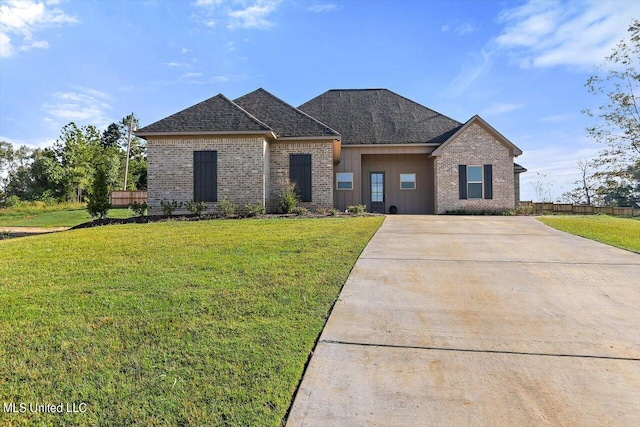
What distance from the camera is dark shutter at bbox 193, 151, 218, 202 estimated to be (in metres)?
15.0

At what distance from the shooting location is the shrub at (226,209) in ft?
46.5

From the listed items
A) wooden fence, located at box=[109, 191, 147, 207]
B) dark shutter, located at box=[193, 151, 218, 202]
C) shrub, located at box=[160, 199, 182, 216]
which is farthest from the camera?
wooden fence, located at box=[109, 191, 147, 207]

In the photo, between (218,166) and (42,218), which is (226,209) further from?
(42,218)

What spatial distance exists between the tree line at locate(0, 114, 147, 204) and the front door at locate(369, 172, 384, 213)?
85.0 ft

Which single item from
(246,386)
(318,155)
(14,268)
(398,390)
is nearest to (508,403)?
(398,390)

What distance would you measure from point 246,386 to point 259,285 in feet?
7.81

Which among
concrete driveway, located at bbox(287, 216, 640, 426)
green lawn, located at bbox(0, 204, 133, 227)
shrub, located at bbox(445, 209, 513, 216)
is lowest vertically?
concrete driveway, located at bbox(287, 216, 640, 426)

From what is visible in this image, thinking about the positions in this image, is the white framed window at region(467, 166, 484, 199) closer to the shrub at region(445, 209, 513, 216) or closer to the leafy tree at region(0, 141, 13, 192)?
the shrub at region(445, 209, 513, 216)

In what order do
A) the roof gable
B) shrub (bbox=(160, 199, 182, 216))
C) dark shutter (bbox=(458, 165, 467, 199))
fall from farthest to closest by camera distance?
dark shutter (bbox=(458, 165, 467, 199)), the roof gable, shrub (bbox=(160, 199, 182, 216))

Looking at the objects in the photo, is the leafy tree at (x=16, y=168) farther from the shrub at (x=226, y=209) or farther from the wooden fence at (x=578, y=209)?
the wooden fence at (x=578, y=209)

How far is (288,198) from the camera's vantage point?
49.5ft

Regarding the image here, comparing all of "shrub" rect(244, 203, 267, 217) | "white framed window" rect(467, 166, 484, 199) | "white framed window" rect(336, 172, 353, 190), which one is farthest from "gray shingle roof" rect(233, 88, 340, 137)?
"white framed window" rect(467, 166, 484, 199)

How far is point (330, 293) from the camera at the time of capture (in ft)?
15.4

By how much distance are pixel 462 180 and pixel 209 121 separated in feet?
41.4
